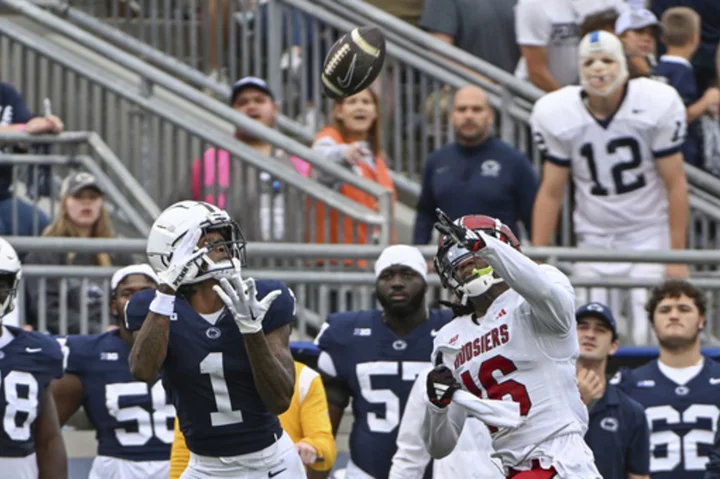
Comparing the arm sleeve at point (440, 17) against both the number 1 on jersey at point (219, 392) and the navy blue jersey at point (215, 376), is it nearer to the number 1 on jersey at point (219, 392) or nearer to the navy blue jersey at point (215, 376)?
the navy blue jersey at point (215, 376)

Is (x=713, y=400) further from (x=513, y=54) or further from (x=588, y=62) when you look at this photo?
(x=513, y=54)

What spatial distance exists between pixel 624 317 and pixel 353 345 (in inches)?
71.6

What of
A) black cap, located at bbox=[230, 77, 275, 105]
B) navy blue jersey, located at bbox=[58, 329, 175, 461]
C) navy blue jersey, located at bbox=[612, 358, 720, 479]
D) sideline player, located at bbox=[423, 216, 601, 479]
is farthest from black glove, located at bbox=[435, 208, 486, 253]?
black cap, located at bbox=[230, 77, 275, 105]

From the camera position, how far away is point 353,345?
9445 mm

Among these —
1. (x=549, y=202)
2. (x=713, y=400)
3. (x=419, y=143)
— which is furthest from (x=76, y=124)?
(x=713, y=400)

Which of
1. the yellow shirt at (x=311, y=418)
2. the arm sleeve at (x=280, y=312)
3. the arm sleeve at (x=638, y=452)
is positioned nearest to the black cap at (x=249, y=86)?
the yellow shirt at (x=311, y=418)

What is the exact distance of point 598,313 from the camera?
362 inches

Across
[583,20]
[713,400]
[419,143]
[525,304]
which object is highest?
[583,20]

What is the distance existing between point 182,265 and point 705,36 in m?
6.49

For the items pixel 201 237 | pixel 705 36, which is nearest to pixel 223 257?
pixel 201 237

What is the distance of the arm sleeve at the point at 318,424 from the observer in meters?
8.72

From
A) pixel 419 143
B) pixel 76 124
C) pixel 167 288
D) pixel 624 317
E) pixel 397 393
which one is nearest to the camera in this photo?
pixel 167 288

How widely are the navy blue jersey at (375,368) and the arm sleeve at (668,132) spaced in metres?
1.97

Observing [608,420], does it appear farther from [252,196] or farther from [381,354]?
[252,196]
